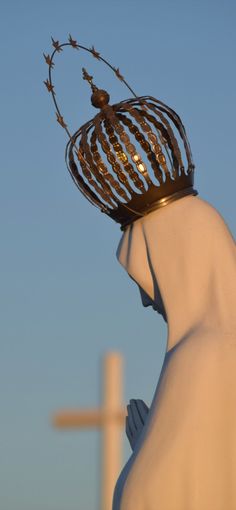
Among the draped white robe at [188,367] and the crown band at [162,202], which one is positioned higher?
the crown band at [162,202]

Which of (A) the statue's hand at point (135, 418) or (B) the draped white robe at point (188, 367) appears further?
(A) the statue's hand at point (135, 418)

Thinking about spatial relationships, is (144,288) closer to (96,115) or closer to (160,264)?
(160,264)

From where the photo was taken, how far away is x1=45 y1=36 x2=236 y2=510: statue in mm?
9688

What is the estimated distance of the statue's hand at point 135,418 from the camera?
414 inches

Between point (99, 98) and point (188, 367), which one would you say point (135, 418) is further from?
point (99, 98)

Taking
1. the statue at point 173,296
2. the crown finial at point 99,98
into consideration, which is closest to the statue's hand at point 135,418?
the statue at point 173,296

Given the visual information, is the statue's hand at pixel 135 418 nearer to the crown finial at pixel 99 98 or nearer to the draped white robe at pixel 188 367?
the draped white robe at pixel 188 367

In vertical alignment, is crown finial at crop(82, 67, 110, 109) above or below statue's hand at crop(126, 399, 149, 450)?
above

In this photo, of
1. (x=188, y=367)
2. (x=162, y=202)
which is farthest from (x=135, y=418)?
(x=162, y=202)

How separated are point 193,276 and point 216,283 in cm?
16

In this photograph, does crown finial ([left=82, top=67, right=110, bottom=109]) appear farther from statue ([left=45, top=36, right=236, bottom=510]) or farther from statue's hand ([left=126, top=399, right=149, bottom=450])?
statue's hand ([left=126, top=399, right=149, bottom=450])

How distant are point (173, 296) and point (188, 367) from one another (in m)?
0.62

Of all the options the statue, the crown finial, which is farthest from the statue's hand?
the crown finial

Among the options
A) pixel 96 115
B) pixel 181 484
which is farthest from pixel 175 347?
pixel 96 115
